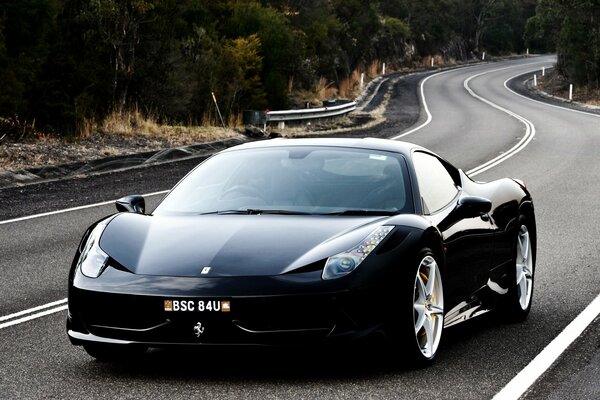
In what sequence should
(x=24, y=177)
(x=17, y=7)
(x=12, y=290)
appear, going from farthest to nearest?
(x=17, y=7)
(x=24, y=177)
(x=12, y=290)

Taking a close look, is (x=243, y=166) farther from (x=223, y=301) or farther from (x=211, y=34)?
(x=211, y=34)

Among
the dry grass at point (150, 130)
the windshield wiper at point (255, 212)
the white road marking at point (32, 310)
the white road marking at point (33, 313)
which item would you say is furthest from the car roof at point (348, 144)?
the dry grass at point (150, 130)

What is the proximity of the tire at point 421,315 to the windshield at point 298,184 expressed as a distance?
460 mm

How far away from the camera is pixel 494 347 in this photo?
739 cm

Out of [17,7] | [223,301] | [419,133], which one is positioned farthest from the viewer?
[419,133]

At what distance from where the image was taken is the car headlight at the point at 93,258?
6355mm

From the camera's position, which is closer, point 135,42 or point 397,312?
point 397,312

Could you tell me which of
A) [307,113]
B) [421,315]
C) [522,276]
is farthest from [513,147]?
[421,315]

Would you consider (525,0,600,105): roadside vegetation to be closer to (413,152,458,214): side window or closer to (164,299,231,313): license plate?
(413,152,458,214): side window

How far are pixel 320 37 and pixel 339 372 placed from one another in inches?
1810

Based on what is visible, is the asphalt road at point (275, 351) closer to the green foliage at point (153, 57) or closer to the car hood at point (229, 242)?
the car hood at point (229, 242)

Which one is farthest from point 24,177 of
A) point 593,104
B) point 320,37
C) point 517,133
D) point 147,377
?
point 593,104

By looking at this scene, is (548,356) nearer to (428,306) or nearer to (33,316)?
(428,306)

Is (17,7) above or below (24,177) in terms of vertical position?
above
